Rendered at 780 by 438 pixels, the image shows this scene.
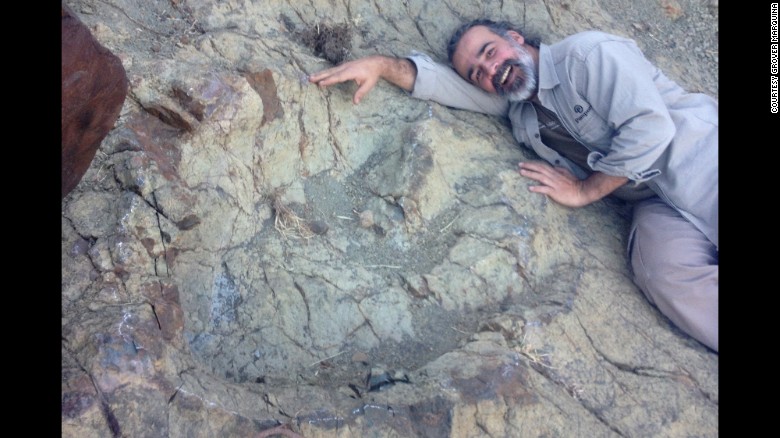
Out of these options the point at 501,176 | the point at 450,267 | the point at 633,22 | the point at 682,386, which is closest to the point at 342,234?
the point at 450,267

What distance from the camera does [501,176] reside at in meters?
3.85

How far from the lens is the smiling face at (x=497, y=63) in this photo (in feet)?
12.9

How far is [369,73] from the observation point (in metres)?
3.91

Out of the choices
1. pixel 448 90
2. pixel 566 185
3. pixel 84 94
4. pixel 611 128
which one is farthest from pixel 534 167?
pixel 84 94

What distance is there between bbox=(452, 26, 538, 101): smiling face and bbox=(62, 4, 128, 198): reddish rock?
6.32 feet

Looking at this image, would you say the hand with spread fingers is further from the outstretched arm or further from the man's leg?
the outstretched arm

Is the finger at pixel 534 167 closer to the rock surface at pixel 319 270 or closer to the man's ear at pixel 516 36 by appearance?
the rock surface at pixel 319 270

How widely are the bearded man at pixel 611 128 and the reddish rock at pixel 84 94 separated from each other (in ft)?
3.65

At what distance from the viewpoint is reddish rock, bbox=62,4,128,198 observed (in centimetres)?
271

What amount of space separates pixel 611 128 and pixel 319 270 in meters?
1.70

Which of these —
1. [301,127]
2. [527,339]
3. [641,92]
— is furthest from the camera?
[301,127]

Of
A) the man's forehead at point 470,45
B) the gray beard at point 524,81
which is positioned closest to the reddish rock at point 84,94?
the man's forehead at point 470,45

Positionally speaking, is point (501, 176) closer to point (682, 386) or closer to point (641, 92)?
point (641, 92)

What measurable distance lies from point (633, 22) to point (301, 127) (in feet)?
10.2
